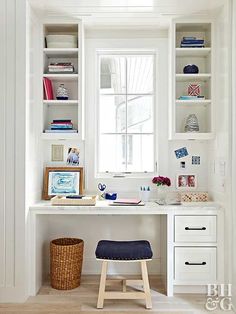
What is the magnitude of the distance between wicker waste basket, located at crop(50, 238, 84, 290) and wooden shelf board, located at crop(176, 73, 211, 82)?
181 cm

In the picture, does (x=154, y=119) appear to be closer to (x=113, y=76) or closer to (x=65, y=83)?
(x=113, y=76)

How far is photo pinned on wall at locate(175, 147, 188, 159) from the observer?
3.73 meters

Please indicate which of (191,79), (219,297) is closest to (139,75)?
(191,79)

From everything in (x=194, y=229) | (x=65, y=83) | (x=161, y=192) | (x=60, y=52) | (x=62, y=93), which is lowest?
(x=194, y=229)

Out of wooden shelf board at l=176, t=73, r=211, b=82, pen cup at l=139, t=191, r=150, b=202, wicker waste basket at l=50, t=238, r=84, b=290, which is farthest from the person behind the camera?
pen cup at l=139, t=191, r=150, b=202

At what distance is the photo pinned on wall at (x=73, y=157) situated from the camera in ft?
12.2

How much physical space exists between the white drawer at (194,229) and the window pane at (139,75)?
1.38 metres

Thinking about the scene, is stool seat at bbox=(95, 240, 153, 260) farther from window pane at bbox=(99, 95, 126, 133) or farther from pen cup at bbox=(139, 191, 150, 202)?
window pane at bbox=(99, 95, 126, 133)

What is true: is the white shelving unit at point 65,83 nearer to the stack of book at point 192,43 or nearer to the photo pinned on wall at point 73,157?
the photo pinned on wall at point 73,157

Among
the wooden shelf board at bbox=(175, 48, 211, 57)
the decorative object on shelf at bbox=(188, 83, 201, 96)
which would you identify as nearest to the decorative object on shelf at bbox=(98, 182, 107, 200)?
the decorative object on shelf at bbox=(188, 83, 201, 96)

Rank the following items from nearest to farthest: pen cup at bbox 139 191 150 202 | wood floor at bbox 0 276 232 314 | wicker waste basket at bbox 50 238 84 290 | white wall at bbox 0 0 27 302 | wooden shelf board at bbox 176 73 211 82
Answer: wood floor at bbox 0 276 232 314, white wall at bbox 0 0 27 302, wicker waste basket at bbox 50 238 84 290, wooden shelf board at bbox 176 73 211 82, pen cup at bbox 139 191 150 202

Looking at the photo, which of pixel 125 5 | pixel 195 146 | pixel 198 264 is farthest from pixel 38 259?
pixel 125 5

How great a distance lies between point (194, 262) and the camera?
10.4 ft

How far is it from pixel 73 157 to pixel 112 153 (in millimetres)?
395
